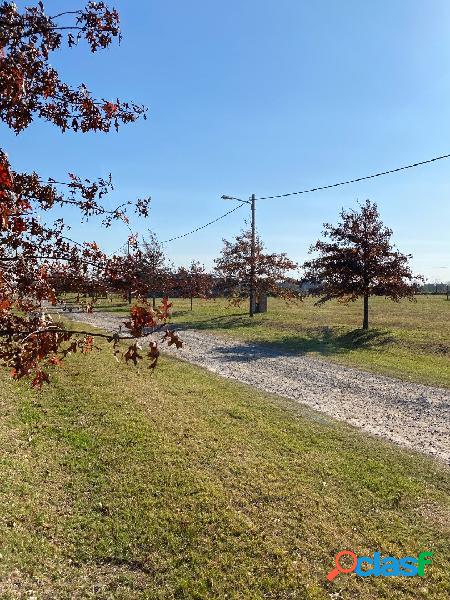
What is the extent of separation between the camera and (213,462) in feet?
19.0

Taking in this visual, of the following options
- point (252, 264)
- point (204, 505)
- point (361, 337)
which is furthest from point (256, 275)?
point (204, 505)

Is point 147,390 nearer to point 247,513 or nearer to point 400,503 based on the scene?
point 247,513

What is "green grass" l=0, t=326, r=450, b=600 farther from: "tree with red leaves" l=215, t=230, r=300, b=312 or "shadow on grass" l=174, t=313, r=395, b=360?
"tree with red leaves" l=215, t=230, r=300, b=312

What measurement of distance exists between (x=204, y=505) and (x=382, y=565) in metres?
1.82

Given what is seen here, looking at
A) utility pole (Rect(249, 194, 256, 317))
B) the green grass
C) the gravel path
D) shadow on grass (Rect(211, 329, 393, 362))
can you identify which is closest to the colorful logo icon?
the green grass

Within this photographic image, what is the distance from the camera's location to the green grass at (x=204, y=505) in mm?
3689

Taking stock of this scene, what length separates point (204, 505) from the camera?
473 centimetres

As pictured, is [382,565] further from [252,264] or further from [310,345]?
[252,264]

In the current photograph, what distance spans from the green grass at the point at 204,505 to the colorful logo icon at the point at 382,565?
70 millimetres

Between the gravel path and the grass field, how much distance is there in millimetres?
1102

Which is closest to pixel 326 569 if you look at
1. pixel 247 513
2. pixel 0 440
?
pixel 247 513

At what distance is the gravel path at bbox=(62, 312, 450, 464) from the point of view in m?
7.15

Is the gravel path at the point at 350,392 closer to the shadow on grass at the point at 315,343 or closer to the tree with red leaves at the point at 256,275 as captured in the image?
the shadow on grass at the point at 315,343

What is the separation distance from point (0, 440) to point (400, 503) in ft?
17.8
